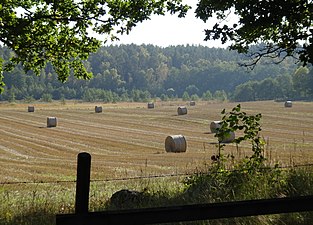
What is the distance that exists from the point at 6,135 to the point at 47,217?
33133mm

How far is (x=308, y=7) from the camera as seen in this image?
8195 millimetres

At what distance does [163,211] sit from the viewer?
347 cm

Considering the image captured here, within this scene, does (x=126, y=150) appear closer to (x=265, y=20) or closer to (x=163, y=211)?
(x=265, y=20)

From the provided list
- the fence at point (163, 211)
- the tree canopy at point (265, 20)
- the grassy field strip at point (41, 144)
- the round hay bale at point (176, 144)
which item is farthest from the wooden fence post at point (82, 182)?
the round hay bale at point (176, 144)

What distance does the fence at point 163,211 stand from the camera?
3.38 metres

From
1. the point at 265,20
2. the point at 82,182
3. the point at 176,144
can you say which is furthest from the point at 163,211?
the point at 176,144

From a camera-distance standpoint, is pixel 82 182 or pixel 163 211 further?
pixel 82 182

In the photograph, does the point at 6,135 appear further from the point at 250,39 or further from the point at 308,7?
the point at 308,7

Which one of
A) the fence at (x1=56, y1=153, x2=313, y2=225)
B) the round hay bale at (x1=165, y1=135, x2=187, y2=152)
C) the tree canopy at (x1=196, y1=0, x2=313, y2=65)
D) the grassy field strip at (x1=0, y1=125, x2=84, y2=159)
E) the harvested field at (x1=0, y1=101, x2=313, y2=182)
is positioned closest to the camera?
the fence at (x1=56, y1=153, x2=313, y2=225)

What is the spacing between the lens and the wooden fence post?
352cm

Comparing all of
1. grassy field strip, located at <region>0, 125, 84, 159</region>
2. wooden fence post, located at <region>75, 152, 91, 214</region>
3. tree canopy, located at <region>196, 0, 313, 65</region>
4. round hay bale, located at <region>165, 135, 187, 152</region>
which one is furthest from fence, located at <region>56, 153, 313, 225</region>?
round hay bale, located at <region>165, 135, 187, 152</region>

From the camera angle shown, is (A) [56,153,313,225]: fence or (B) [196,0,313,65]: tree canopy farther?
(B) [196,0,313,65]: tree canopy

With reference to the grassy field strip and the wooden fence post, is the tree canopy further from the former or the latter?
the grassy field strip

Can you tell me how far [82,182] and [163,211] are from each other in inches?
29.5
